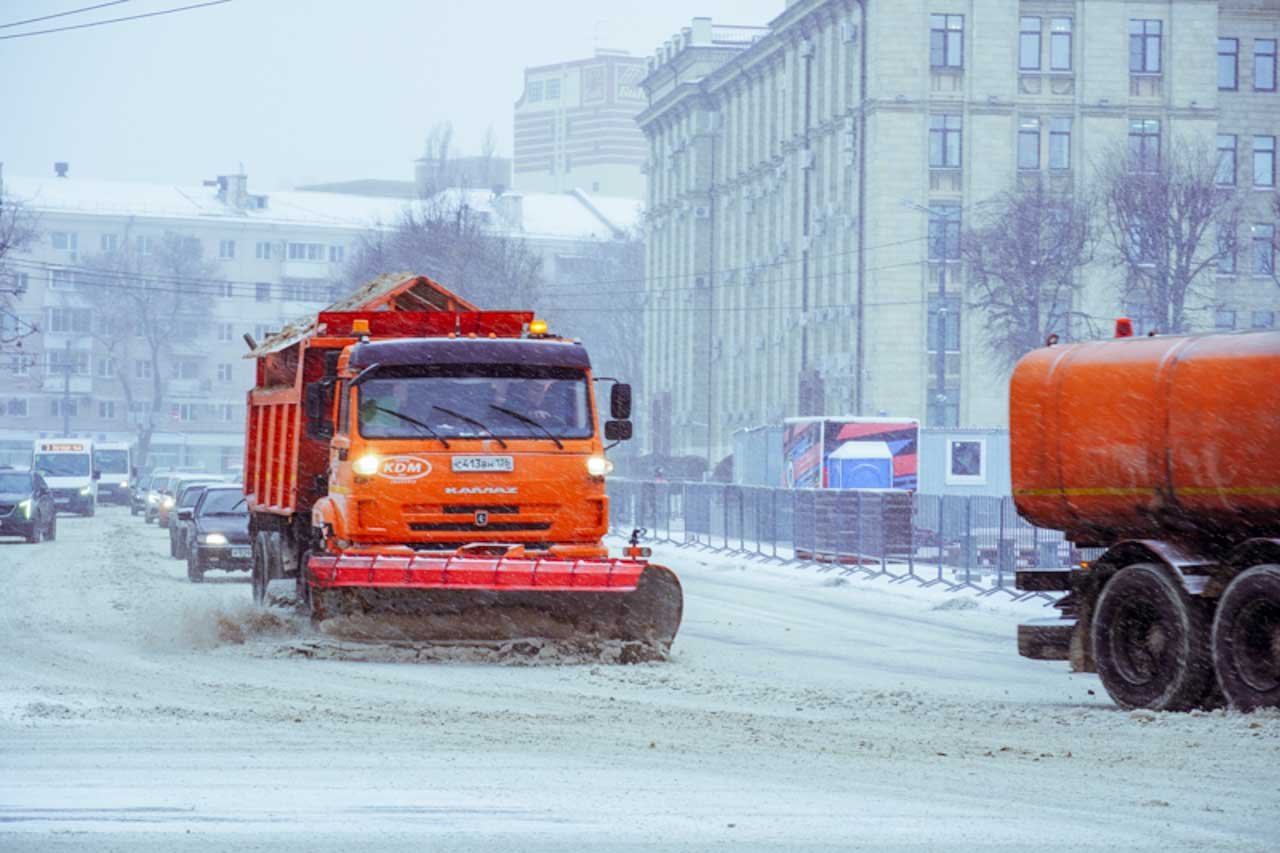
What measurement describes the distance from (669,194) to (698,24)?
8.97 metres

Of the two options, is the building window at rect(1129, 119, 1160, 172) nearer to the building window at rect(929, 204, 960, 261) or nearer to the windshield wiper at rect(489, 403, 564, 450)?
the building window at rect(929, 204, 960, 261)

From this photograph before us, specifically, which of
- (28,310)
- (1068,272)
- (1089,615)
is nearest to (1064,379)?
(1089,615)

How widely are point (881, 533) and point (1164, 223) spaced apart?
3413 centimetres

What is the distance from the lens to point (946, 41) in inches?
2958

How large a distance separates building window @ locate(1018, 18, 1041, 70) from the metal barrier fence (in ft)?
108

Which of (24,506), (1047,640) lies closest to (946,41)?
(24,506)

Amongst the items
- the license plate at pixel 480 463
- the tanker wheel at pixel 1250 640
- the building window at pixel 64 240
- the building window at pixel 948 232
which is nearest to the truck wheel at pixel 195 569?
the license plate at pixel 480 463

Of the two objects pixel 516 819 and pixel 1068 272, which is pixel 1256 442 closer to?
pixel 516 819

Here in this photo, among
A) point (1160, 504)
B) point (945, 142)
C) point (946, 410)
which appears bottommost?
point (1160, 504)

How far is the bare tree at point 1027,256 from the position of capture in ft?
214

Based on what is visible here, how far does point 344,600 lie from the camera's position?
1770 cm

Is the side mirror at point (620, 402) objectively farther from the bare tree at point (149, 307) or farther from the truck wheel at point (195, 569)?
the bare tree at point (149, 307)

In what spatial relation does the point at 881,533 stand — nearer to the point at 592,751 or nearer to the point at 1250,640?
the point at 1250,640

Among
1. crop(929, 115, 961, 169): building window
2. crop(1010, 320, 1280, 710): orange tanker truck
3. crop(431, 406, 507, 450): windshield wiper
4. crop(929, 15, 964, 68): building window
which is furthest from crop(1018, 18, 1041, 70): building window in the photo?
crop(1010, 320, 1280, 710): orange tanker truck
